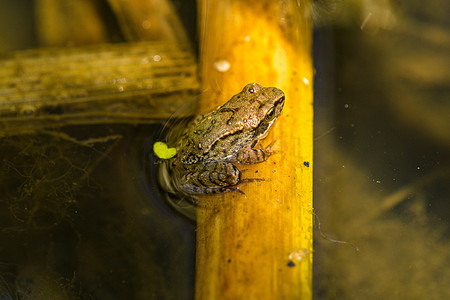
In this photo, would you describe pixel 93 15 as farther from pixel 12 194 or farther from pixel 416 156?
pixel 416 156

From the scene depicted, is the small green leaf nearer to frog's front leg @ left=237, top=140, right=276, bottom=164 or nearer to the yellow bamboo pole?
the yellow bamboo pole

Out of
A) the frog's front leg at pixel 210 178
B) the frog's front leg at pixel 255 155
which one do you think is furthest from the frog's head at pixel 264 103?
the frog's front leg at pixel 210 178

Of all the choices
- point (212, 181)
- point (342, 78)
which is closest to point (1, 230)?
point (212, 181)

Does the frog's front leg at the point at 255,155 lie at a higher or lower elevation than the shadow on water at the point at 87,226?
higher

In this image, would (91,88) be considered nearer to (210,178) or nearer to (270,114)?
(210,178)

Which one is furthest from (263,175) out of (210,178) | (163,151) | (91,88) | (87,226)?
(91,88)

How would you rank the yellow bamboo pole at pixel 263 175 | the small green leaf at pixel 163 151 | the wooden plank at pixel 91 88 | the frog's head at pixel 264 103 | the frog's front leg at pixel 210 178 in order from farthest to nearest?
the wooden plank at pixel 91 88
the small green leaf at pixel 163 151
the frog's head at pixel 264 103
the frog's front leg at pixel 210 178
the yellow bamboo pole at pixel 263 175

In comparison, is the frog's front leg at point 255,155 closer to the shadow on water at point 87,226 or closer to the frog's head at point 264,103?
the frog's head at point 264,103
